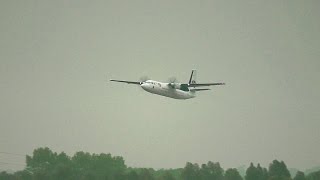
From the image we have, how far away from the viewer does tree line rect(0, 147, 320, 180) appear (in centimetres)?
12988

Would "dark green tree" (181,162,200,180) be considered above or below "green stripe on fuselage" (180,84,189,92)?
below

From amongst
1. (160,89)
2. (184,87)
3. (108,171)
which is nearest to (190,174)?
(184,87)

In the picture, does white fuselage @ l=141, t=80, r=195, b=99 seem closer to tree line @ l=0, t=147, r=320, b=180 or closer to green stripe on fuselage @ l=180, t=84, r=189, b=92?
green stripe on fuselage @ l=180, t=84, r=189, b=92

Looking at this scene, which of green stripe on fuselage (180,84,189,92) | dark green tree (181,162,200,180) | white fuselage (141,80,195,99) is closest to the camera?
white fuselage (141,80,195,99)

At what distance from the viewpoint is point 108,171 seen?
601 feet

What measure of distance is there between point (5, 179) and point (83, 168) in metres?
45.3

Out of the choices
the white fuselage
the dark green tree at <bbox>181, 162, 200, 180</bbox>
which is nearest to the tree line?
the dark green tree at <bbox>181, 162, 200, 180</bbox>

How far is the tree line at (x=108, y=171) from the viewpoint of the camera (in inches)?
5113

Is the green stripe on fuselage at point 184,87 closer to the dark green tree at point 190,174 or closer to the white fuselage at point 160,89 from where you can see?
the white fuselage at point 160,89

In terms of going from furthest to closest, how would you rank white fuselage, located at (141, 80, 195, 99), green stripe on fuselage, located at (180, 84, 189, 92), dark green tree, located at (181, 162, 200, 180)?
dark green tree, located at (181, 162, 200, 180), green stripe on fuselage, located at (180, 84, 189, 92), white fuselage, located at (141, 80, 195, 99)

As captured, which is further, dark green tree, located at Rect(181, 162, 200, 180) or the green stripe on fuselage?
dark green tree, located at Rect(181, 162, 200, 180)

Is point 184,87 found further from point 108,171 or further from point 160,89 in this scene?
point 108,171

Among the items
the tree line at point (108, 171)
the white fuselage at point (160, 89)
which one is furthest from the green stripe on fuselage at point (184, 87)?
the tree line at point (108, 171)

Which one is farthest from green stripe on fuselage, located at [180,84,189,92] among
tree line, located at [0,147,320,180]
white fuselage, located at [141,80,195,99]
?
tree line, located at [0,147,320,180]
